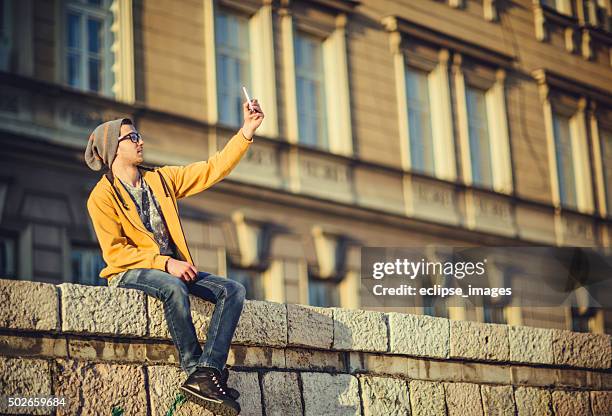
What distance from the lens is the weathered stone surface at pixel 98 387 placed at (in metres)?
6.22

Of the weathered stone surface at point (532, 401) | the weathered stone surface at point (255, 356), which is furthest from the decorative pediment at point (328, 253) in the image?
the weathered stone surface at point (255, 356)

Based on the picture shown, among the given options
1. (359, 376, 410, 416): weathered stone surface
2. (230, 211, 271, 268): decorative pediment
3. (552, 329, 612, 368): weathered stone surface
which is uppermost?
(230, 211, 271, 268): decorative pediment

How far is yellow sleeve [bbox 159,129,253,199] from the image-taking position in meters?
6.89

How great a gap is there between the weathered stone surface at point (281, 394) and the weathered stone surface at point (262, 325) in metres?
0.18

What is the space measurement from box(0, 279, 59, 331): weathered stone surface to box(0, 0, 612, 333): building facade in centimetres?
854

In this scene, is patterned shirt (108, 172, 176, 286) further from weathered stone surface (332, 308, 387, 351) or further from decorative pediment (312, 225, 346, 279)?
decorative pediment (312, 225, 346, 279)

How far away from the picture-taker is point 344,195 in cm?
1828

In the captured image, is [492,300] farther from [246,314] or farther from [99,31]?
[246,314]

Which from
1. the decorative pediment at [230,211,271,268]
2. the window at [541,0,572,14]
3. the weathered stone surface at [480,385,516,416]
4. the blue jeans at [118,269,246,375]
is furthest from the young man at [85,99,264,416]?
the window at [541,0,572,14]

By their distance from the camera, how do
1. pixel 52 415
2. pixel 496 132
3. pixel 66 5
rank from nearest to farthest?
pixel 52 415 → pixel 66 5 → pixel 496 132

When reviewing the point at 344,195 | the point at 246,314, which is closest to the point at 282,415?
the point at 246,314

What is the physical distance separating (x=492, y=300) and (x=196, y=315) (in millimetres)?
14262

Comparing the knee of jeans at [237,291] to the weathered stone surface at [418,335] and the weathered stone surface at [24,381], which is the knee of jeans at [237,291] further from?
the weathered stone surface at [418,335]

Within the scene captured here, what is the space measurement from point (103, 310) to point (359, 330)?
1802 mm
